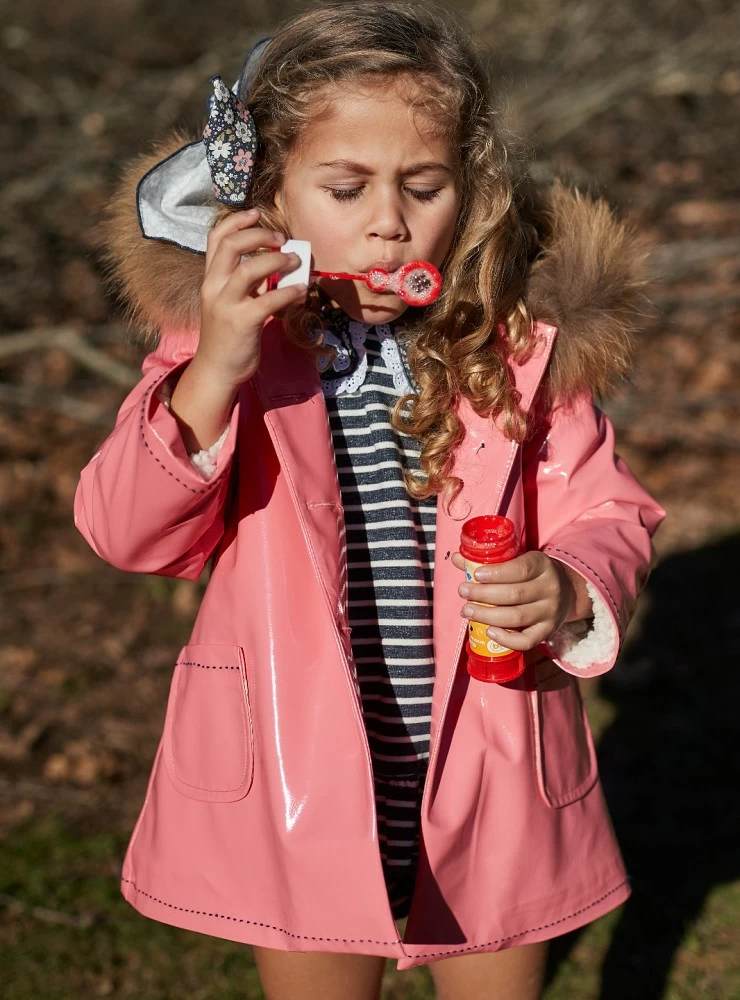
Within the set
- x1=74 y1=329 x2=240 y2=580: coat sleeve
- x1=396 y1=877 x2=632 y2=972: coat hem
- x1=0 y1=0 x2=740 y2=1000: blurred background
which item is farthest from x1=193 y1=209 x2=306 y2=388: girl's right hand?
Answer: x1=396 y1=877 x2=632 y2=972: coat hem

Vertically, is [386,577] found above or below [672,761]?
above

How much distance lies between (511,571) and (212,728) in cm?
62

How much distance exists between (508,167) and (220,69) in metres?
5.58

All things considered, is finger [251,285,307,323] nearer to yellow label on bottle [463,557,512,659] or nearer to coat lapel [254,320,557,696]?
coat lapel [254,320,557,696]

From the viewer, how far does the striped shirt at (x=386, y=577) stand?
2.11m

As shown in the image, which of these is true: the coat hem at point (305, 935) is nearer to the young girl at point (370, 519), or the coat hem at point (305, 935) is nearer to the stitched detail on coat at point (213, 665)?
the young girl at point (370, 519)

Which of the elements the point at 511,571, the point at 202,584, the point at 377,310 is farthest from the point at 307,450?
the point at 202,584

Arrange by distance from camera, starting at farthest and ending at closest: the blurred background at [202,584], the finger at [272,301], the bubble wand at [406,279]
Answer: the blurred background at [202,584] < the bubble wand at [406,279] < the finger at [272,301]

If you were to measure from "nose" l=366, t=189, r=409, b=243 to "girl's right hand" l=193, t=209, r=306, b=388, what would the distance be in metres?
0.19

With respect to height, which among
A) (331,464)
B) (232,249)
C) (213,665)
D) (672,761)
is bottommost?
(672,761)

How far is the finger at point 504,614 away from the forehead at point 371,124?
0.78 metres

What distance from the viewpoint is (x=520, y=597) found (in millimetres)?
1882

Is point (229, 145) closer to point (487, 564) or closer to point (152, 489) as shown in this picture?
point (152, 489)

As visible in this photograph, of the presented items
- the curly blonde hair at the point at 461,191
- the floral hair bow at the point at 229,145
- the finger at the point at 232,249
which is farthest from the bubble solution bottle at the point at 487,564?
the floral hair bow at the point at 229,145
